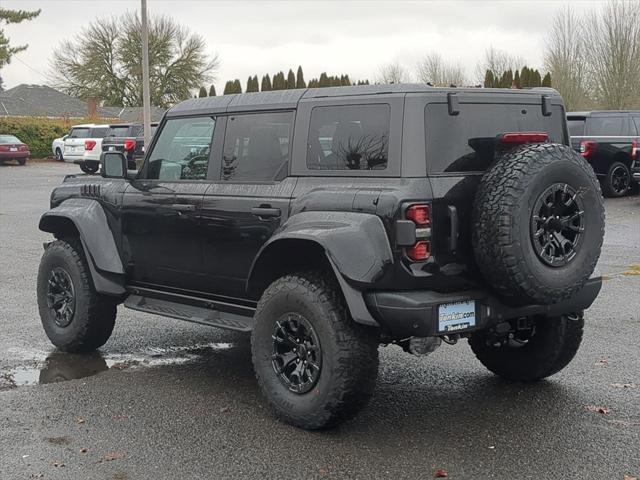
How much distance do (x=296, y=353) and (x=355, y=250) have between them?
81 cm

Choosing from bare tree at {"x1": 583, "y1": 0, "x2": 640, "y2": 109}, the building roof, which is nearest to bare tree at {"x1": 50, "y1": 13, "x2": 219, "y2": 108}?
the building roof

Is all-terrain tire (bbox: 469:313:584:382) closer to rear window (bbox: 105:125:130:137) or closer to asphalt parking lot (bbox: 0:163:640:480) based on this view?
asphalt parking lot (bbox: 0:163:640:480)

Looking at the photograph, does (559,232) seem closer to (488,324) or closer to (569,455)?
(488,324)

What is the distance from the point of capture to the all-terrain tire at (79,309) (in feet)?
21.3

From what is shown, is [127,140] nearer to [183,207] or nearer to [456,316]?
[183,207]

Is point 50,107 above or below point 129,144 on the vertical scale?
above

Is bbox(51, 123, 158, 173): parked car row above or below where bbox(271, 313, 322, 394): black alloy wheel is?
above

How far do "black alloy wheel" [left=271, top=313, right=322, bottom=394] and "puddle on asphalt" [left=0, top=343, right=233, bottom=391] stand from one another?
1637 millimetres

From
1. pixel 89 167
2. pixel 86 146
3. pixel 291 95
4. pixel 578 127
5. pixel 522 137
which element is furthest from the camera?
pixel 89 167

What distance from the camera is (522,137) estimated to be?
4.84 meters

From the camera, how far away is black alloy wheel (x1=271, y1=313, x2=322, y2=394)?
484cm

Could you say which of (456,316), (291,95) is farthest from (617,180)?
(456,316)

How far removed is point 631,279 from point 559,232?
5544mm

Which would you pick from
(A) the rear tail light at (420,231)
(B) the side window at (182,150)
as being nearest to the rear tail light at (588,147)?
(B) the side window at (182,150)
